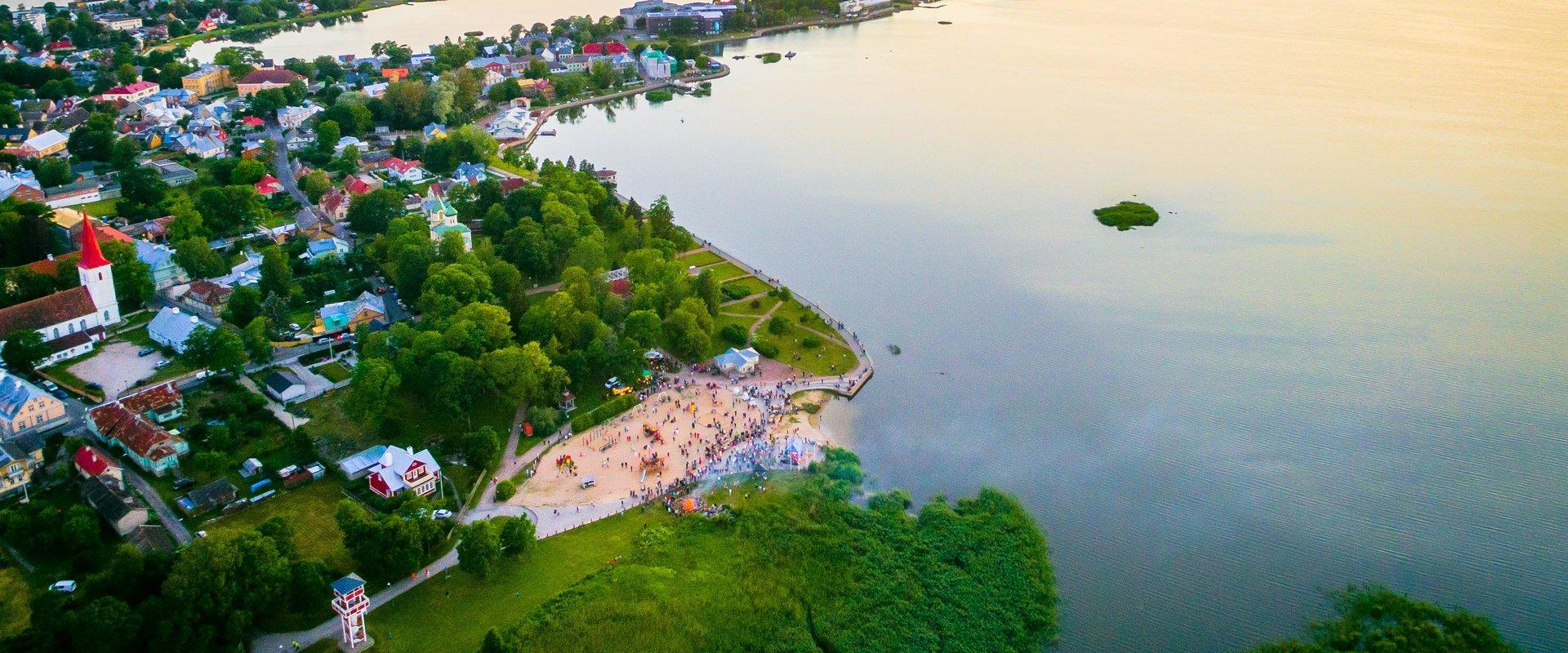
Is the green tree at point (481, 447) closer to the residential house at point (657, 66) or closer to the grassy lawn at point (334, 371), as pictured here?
the grassy lawn at point (334, 371)

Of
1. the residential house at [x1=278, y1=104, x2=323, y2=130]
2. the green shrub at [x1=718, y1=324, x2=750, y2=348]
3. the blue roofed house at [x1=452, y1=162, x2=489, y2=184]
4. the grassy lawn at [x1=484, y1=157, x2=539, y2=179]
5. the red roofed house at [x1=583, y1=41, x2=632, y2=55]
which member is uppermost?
the red roofed house at [x1=583, y1=41, x2=632, y2=55]

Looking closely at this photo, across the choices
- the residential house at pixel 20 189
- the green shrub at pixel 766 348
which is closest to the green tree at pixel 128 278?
the residential house at pixel 20 189

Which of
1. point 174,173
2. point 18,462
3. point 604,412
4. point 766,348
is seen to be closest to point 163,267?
point 174,173

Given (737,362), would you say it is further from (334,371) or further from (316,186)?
(316,186)

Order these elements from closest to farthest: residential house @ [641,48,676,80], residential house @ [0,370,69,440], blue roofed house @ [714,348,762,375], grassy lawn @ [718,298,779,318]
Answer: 1. residential house @ [0,370,69,440]
2. blue roofed house @ [714,348,762,375]
3. grassy lawn @ [718,298,779,318]
4. residential house @ [641,48,676,80]

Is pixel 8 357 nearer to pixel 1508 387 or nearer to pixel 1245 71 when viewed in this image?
pixel 1508 387

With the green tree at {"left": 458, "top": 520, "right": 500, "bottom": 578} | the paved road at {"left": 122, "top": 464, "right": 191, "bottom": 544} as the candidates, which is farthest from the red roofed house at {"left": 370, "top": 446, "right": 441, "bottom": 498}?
the paved road at {"left": 122, "top": 464, "right": 191, "bottom": 544}

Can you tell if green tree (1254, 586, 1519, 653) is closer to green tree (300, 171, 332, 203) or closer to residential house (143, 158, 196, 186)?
green tree (300, 171, 332, 203)
